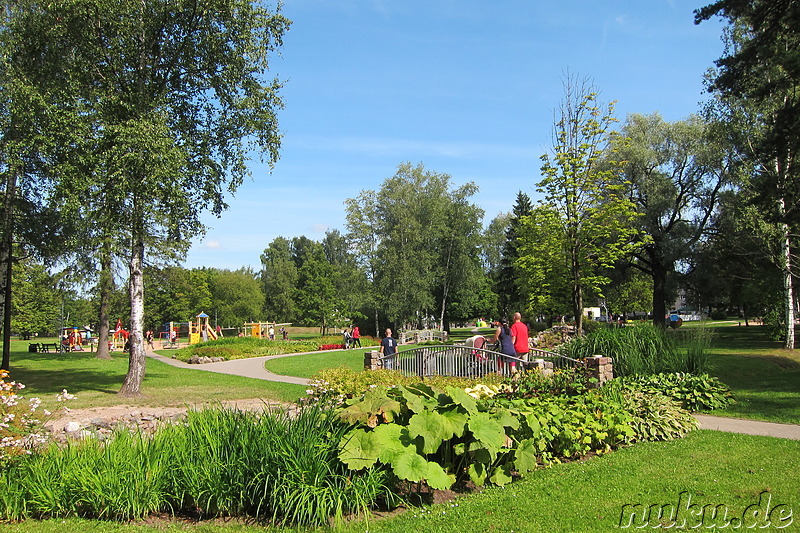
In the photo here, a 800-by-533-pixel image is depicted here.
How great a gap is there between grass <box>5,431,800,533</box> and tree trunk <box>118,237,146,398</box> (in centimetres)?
935

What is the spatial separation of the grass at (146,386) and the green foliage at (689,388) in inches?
294

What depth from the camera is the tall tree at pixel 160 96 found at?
1239 centimetres

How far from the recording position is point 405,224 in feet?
148

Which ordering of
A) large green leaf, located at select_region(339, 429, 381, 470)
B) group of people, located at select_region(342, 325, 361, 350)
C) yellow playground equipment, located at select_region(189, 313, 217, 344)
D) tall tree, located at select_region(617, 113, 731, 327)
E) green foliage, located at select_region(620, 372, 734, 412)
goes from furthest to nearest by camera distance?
yellow playground equipment, located at select_region(189, 313, 217, 344)
group of people, located at select_region(342, 325, 361, 350)
tall tree, located at select_region(617, 113, 731, 327)
green foliage, located at select_region(620, 372, 734, 412)
large green leaf, located at select_region(339, 429, 381, 470)

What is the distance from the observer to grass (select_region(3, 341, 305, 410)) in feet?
42.1

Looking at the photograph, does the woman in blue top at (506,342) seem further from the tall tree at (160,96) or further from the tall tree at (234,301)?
the tall tree at (234,301)

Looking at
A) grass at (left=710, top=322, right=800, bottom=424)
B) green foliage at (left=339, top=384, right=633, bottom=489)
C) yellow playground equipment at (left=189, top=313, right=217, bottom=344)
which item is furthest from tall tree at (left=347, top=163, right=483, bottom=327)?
green foliage at (left=339, top=384, right=633, bottom=489)

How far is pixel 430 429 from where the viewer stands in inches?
197

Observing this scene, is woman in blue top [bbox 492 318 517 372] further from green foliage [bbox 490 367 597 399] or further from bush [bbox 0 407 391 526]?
bush [bbox 0 407 391 526]

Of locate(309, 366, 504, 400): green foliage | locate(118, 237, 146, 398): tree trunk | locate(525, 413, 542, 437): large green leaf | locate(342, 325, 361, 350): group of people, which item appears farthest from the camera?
locate(342, 325, 361, 350): group of people

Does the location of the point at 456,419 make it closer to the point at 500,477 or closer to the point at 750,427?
the point at 500,477

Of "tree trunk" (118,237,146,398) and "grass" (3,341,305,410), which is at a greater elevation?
"tree trunk" (118,237,146,398)

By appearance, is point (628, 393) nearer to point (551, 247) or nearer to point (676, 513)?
point (676, 513)

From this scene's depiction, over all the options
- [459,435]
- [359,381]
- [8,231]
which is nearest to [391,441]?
[459,435]
